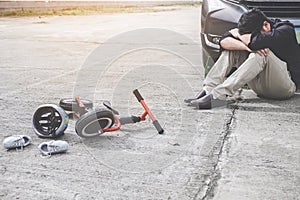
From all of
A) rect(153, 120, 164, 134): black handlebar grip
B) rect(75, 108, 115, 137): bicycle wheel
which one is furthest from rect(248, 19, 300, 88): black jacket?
rect(75, 108, 115, 137): bicycle wheel

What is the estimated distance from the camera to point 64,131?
3.29 m

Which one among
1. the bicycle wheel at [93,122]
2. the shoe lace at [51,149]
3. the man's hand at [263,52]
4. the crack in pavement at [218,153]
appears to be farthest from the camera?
the man's hand at [263,52]

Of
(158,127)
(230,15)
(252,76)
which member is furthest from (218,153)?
(230,15)

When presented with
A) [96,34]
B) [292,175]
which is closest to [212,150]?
[292,175]

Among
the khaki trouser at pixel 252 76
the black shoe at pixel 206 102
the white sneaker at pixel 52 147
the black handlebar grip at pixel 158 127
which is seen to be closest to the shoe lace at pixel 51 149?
the white sneaker at pixel 52 147

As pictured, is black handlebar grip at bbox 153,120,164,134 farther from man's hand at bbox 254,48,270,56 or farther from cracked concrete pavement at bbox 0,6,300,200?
man's hand at bbox 254,48,270,56

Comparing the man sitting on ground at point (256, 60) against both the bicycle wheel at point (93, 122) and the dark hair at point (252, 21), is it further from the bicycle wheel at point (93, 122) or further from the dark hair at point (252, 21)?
the bicycle wheel at point (93, 122)

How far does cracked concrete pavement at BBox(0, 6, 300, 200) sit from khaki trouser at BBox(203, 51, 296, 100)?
13 cm

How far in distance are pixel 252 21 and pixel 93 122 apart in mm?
1689

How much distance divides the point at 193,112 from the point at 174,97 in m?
0.58

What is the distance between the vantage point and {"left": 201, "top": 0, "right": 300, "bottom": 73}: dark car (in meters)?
4.32

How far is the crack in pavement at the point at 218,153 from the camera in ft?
7.71

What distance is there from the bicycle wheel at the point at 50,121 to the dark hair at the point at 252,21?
1743mm

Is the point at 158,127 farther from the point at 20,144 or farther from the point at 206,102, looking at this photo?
the point at 20,144
